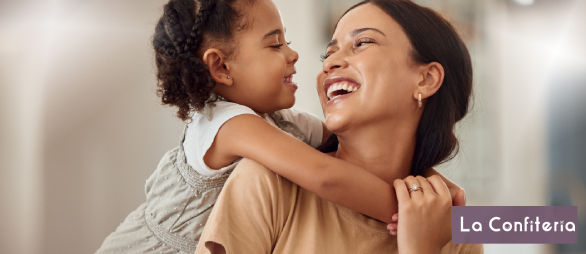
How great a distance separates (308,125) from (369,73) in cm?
51

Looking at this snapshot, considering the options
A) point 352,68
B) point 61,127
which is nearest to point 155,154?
point 61,127

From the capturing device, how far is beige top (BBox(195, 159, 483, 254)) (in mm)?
1016

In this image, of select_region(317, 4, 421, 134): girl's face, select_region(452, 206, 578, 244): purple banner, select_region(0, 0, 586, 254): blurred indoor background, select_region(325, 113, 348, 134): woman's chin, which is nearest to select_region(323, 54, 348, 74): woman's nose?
select_region(317, 4, 421, 134): girl's face

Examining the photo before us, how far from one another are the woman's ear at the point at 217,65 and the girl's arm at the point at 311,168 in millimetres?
216

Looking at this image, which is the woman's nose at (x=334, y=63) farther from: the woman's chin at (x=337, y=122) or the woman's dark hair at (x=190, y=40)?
the woman's dark hair at (x=190, y=40)

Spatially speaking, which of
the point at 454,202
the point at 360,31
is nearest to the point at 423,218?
the point at 454,202

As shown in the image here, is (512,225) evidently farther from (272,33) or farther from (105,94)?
(105,94)

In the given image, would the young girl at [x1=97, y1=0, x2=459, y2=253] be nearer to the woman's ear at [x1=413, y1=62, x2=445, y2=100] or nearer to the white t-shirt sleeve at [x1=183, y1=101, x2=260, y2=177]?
the white t-shirt sleeve at [x1=183, y1=101, x2=260, y2=177]

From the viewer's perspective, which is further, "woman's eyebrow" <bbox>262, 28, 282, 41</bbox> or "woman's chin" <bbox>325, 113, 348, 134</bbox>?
"woman's eyebrow" <bbox>262, 28, 282, 41</bbox>

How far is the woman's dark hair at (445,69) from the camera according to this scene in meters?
1.34

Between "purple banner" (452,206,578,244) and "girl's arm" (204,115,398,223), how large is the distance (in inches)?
8.2

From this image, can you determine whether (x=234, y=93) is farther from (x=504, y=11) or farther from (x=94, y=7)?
(x=504, y=11)

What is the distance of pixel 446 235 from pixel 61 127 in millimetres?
2325

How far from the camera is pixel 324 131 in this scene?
5.80ft
